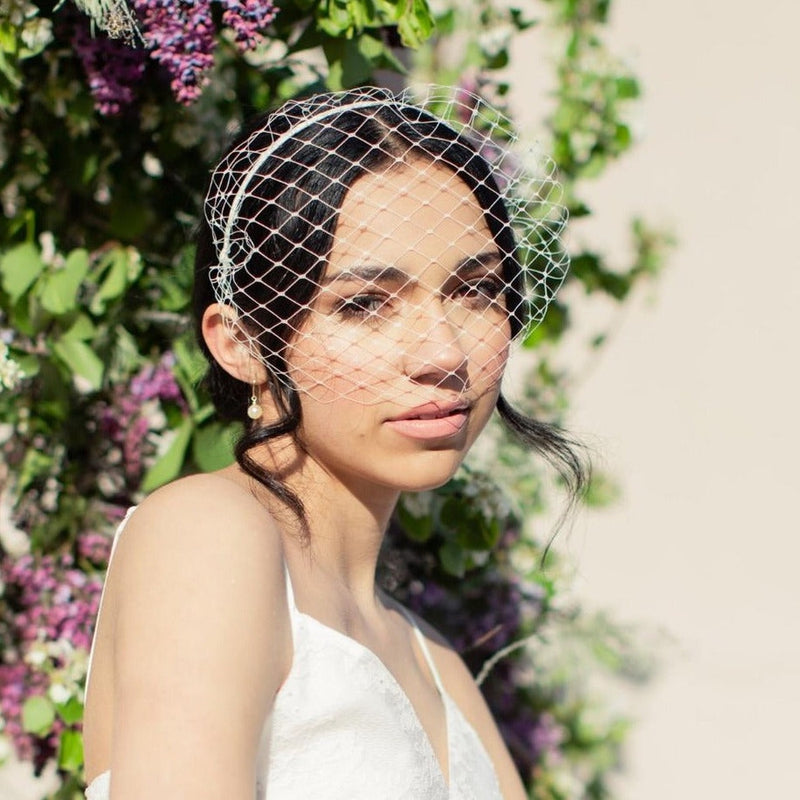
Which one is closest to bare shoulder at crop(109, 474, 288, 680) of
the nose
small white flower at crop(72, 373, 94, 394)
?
the nose

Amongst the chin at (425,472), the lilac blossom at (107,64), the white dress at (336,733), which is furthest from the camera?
the lilac blossom at (107,64)

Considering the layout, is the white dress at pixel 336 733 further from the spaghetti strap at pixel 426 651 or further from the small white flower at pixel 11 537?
the small white flower at pixel 11 537

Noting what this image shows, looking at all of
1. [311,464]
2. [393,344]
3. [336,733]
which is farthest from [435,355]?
[336,733]

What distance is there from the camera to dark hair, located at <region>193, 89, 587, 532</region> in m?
1.46

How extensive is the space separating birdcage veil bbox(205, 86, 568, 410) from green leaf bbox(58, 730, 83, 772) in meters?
0.72

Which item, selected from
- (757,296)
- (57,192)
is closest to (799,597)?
(757,296)

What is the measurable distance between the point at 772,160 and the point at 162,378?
86.4 inches

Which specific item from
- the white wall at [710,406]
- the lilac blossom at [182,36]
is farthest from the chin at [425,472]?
the white wall at [710,406]

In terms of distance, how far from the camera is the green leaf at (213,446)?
191cm

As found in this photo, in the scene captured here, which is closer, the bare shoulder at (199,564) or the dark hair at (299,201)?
the bare shoulder at (199,564)

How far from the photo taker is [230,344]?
5.24ft

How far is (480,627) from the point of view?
Answer: 2422 millimetres

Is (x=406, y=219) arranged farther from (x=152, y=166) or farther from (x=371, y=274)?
(x=152, y=166)

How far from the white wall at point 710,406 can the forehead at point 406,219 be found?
1807mm
